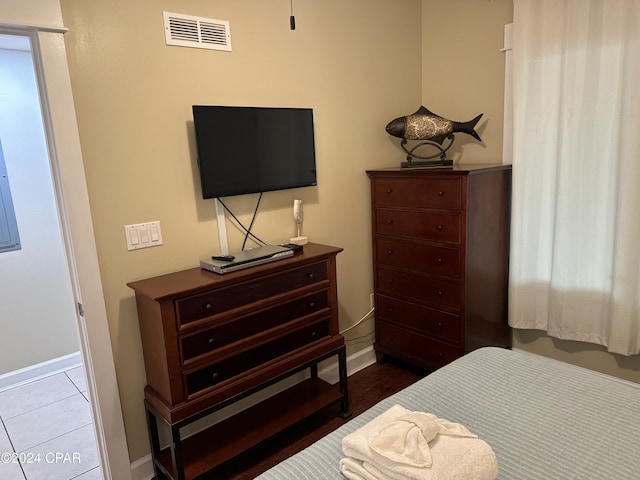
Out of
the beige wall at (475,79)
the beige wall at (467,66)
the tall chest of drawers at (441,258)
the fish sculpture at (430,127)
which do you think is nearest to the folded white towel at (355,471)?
the tall chest of drawers at (441,258)

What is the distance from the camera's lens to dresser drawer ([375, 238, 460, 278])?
2580 mm

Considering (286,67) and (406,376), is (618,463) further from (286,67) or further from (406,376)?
(286,67)

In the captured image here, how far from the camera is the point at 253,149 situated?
2.24 m

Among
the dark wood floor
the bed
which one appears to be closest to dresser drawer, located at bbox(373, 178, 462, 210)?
the bed

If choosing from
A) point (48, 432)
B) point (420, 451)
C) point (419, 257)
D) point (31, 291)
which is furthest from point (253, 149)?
point (31, 291)

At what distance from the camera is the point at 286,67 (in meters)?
2.49

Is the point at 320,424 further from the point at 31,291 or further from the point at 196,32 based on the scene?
the point at 31,291

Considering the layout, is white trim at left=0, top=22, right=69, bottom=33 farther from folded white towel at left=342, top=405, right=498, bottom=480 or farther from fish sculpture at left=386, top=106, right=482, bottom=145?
fish sculpture at left=386, top=106, right=482, bottom=145

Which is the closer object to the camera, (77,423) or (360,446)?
(360,446)

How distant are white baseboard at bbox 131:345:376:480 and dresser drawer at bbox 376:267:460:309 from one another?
0.50m

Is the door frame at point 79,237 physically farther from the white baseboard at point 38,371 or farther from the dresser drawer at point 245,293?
the white baseboard at point 38,371

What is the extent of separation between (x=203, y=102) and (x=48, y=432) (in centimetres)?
217

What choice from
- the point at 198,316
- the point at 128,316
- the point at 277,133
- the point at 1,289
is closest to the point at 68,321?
the point at 1,289

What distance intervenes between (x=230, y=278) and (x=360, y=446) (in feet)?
3.35
